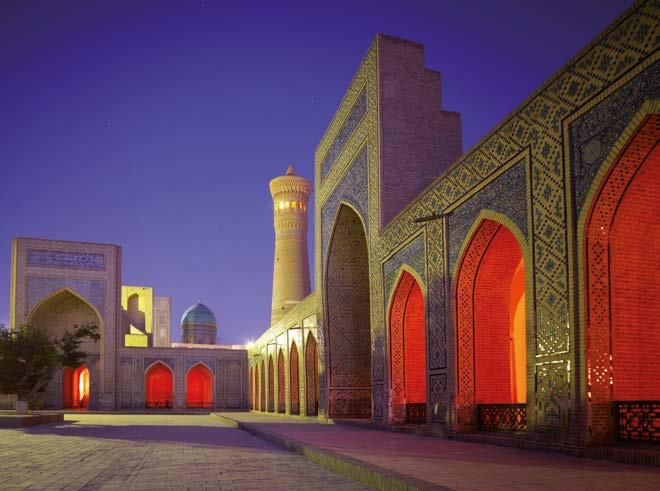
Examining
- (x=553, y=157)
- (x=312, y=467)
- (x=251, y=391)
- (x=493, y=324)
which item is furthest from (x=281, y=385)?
(x=553, y=157)

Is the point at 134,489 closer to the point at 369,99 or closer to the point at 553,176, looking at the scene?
the point at 553,176

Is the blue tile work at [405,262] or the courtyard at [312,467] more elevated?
the blue tile work at [405,262]

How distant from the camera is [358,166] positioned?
14047mm

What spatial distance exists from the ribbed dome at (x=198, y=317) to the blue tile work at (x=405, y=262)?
31.6 m

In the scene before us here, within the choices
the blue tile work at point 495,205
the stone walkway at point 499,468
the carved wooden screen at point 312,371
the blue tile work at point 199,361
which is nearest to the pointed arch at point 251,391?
the blue tile work at point 199,361

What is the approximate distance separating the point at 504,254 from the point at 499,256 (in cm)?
7

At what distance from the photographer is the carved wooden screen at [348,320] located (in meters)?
15.4

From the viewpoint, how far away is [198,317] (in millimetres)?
42531

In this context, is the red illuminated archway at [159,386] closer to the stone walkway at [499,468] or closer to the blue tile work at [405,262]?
the blue tile work at [405,262]

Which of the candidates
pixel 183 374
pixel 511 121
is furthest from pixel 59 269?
pixel 511 121

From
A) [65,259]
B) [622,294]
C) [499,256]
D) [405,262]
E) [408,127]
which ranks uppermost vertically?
[408,127]

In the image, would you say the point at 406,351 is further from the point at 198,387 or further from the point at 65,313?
the point at 198,387

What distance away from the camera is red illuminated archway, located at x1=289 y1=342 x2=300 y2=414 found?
20781 millimetres

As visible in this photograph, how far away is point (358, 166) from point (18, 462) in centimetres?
888
